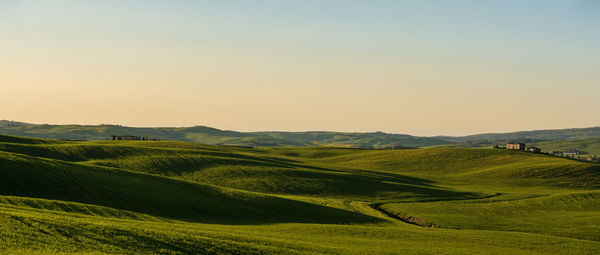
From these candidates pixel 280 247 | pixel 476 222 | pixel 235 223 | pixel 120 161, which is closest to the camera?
pixel 280 247

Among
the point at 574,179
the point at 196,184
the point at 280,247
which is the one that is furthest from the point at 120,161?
the point at 574,179

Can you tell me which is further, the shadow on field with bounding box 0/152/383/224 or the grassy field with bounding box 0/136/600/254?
the shadow on field with bounding box 0/152/383/224

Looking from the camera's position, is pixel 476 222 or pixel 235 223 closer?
pixel 235 223

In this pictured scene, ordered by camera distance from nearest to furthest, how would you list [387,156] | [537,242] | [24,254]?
[24,254]
[537,242]
[387,156]

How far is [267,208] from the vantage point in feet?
213

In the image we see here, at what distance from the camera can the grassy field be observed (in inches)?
1357

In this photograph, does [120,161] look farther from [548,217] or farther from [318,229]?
[548,217]

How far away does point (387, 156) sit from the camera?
171750 millimetres

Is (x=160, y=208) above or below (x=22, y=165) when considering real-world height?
below

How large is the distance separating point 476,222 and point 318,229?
28.0 meters

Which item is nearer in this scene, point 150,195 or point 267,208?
point 150,195

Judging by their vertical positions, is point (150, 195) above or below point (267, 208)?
above

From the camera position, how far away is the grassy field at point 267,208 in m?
34.5

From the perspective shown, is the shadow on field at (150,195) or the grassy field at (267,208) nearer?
the grassy field at (267,208)
